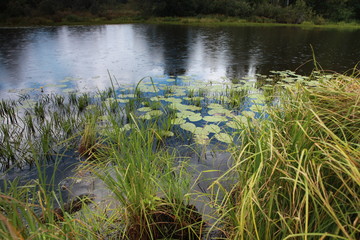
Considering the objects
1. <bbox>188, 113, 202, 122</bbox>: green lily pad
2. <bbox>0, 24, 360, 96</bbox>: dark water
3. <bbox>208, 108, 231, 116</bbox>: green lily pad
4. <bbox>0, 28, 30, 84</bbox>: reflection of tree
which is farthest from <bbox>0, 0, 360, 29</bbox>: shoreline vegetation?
<bbox>188, 113, 202, 122</bbox>: green lily pad

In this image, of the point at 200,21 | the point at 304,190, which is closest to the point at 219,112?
the point at 304,190

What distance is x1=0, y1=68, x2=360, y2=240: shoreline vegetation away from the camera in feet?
3.54

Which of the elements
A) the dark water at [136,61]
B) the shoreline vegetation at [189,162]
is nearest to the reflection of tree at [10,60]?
the dark water at [136,61]

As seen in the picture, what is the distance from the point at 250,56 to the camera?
887 centimetres

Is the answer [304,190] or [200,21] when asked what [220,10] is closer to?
[200,21]

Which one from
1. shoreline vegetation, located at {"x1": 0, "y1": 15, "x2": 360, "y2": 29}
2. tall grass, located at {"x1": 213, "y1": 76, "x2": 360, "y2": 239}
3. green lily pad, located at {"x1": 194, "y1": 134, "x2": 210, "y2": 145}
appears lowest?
green lily pad, located at {"x1": 194, "y1": 134, "x2": 210, "y2": 145}

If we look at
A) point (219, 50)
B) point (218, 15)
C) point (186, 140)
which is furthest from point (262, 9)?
point (186, 140)

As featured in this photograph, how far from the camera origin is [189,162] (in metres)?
2.40

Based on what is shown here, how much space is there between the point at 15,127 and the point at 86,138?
3.81 ft

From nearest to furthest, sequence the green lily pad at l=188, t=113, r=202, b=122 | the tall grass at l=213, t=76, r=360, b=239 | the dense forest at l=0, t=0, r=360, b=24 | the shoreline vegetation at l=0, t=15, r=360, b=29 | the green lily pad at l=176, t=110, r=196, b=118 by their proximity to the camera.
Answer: the tall grass at l=213, t=76, r=360, b=239
the green lily pad at l=188, t=113, r=202, b=122
the green lily pad at l=176, t=110, r=196, b=118
the shoreline vegetation at l=0, t=15, r=360, b=29
the dense forest at l=0, t=0, r=360, b=24

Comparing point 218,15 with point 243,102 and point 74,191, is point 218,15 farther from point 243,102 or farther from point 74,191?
point 74,191

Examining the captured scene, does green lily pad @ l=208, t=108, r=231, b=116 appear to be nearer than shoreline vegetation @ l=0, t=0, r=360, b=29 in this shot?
Yes

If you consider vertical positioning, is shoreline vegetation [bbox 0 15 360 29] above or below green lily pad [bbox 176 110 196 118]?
above

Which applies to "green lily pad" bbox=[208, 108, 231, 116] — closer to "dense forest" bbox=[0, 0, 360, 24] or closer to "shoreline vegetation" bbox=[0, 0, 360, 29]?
"shoreline vegetation" bbox=[0, 0, 360, 29]
